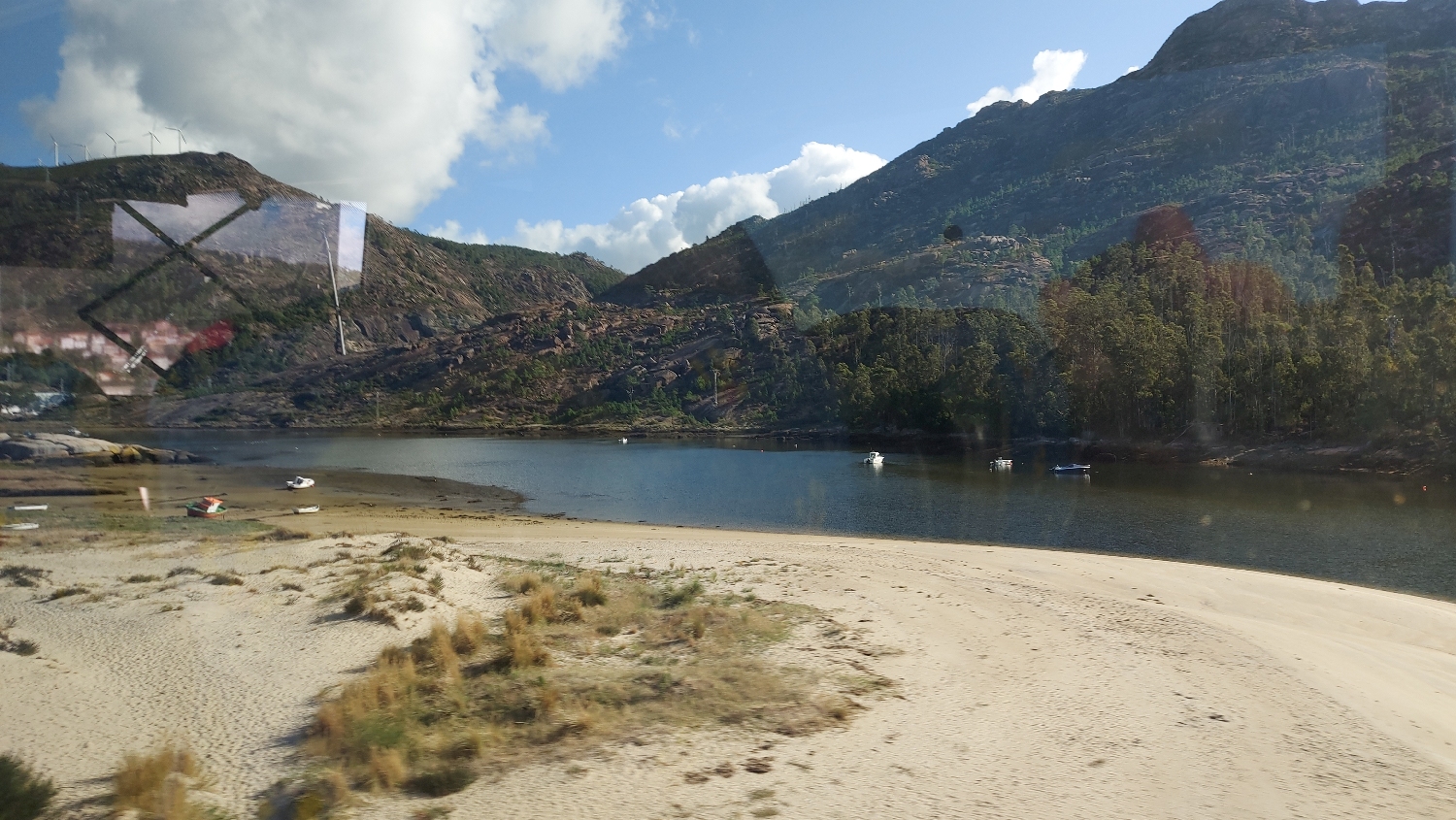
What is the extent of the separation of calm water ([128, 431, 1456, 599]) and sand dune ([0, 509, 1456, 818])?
33.9 ft

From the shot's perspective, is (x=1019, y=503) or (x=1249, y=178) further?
(x=1249, y=178)

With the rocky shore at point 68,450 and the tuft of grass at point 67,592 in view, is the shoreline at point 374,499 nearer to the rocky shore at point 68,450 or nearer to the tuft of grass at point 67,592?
the rocky shore at point 68,450

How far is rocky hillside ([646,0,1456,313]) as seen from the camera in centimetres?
11550

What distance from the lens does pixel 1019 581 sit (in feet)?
68.3

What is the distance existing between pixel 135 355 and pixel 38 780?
3696 cm

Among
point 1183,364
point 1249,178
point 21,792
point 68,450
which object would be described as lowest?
point 21,792

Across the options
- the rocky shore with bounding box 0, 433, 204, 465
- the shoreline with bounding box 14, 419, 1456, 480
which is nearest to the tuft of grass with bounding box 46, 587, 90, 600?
the shoreline with bounding box 14, 419, 1456, 480

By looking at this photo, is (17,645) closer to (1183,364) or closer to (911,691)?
(911,691)

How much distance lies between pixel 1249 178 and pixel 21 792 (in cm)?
17298

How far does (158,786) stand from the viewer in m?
7.77

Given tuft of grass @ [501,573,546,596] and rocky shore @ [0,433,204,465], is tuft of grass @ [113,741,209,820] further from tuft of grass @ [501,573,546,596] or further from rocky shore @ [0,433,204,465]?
rocky shore @ [0,433,204,465]

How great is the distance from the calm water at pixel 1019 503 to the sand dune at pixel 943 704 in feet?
33.9

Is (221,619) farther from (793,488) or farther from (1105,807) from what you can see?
(793,488)

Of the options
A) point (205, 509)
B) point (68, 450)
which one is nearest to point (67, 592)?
point (205, 509)
